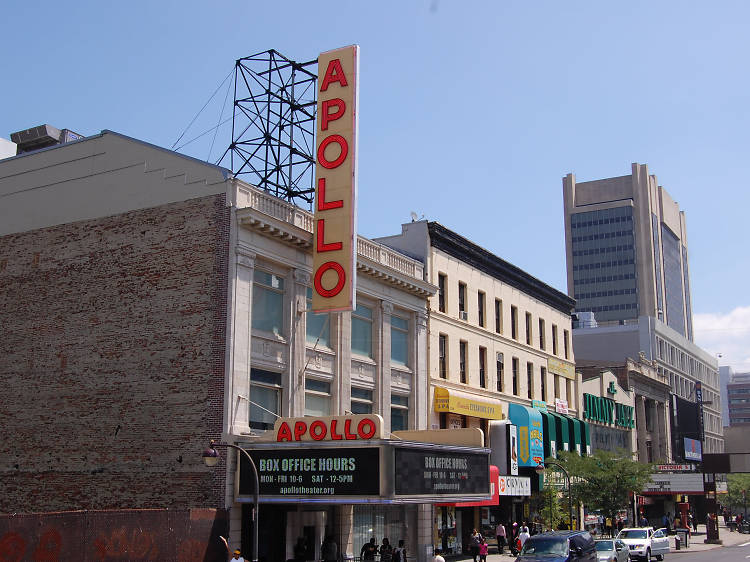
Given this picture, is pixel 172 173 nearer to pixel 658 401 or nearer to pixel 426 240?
pixel 426 240

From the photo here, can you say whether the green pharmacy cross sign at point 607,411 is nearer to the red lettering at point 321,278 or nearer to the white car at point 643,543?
the white car at point 643,543

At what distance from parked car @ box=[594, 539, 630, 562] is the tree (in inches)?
451

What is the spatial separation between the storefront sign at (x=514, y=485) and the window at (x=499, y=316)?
337 inches

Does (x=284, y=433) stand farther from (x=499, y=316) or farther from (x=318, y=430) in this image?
(x=499, y=316)

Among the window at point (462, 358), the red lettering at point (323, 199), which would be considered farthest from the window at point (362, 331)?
the window at point (462, 358)

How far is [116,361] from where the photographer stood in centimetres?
3086

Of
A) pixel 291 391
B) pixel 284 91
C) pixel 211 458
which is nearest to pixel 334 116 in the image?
pixel 284 91

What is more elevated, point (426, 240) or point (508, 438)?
point (426, 240)

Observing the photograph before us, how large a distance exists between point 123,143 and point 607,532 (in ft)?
134

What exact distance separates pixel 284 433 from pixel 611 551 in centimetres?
1338

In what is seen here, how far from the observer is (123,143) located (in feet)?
108

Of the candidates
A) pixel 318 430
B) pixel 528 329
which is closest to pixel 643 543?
pixel 528 329

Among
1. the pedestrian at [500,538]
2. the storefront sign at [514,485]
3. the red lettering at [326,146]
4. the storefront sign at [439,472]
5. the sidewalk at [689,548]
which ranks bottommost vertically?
the sidewalk at [689,548]

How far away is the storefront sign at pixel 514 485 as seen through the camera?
42.4 metres
